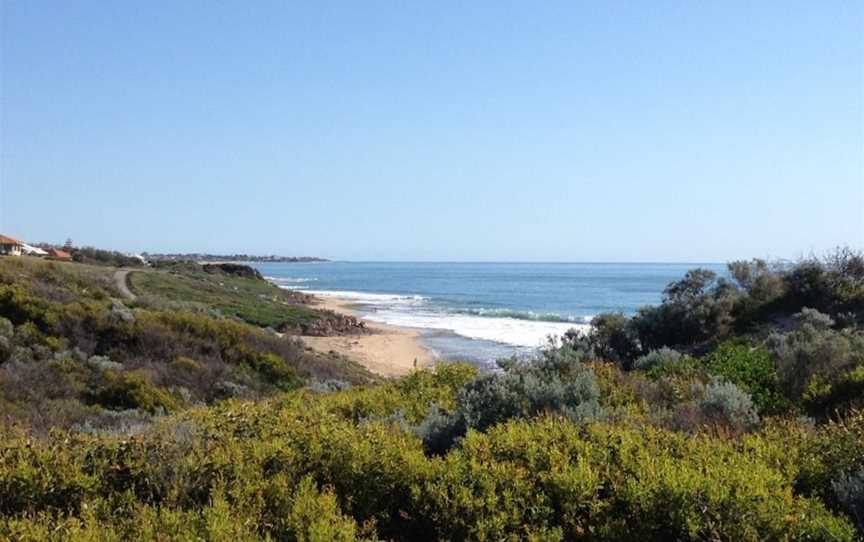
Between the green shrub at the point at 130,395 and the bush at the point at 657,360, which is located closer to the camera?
the bush at the point at 657,360

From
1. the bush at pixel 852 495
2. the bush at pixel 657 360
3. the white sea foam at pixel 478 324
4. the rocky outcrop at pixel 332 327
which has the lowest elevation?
the white sea foam at pixel 478 324

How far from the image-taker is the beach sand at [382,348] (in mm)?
26391

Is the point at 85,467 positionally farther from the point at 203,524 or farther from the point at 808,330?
the point at 808,330

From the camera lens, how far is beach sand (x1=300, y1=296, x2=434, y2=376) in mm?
26391

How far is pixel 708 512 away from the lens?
3.29 metres

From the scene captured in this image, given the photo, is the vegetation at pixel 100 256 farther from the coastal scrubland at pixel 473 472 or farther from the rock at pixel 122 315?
the coastal scrubland at pixel 473 472

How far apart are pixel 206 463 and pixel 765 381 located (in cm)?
658

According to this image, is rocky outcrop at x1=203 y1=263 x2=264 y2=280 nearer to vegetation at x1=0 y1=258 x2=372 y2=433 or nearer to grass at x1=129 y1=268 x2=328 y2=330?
grass at x1=129 y1=268 x2=328 y2=330

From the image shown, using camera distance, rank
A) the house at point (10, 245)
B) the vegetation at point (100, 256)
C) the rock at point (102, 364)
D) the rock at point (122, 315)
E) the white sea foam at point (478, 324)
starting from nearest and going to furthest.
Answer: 1. the rock at point (102, 364)
2. the rock at point (122, 315)
3. the white sea foam at point (478, 324)
4. the house at point (10, 245)
5. the vegetation at point (100, 256)

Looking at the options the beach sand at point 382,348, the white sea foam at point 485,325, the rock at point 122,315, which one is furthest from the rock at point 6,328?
the white sea foam at point 485,325

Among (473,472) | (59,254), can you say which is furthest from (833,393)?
(59,254)

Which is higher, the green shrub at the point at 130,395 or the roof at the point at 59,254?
the roof at the point at 59,254

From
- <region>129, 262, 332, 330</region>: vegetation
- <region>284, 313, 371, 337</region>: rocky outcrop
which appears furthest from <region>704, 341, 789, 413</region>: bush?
<region>284, 313, 371, 337</region>: rocky outcrop

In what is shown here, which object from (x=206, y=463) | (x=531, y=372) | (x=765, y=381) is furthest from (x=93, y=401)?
(x=765, y=381)
